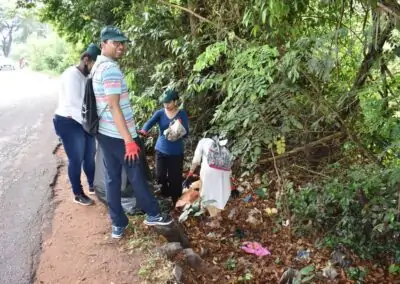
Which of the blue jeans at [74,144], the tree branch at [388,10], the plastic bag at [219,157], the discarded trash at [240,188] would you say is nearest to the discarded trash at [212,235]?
the plastic bag at [219,157]

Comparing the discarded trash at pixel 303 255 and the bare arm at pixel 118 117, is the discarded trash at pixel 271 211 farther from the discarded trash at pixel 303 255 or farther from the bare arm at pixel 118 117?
the bare arm at pixel 118 117

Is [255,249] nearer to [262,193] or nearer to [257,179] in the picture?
[262,193]

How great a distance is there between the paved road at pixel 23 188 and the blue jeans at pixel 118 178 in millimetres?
889

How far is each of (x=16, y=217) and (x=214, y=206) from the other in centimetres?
234

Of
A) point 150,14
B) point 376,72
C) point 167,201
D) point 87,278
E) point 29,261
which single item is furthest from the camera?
point 150,14

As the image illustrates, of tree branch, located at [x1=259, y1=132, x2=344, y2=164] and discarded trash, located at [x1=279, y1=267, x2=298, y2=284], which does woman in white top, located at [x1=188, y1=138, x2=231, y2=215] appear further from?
discarded trash, located at [x1=279, y1=267, x2=298, y2=284]

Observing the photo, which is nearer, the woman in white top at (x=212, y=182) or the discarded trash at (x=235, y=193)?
the woman in white top at (x=212, y=182)

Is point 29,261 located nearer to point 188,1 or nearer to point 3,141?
point 188,1

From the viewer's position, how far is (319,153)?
535 centimetres

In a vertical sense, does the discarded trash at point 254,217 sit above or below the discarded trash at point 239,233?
above

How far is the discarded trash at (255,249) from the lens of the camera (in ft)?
14.9

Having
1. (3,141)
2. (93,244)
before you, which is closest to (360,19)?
(93,244)

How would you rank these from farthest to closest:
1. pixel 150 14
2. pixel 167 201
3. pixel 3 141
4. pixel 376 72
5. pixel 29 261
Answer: pixel 3 141
pixel 150 14
pixel 167 201
pixel 376 72
pixel 29 261

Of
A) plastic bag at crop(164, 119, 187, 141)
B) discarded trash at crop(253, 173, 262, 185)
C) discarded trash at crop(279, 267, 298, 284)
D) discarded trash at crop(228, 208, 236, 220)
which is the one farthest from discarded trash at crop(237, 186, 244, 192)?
discarded trash at crop(279, 267, 298, 284)
